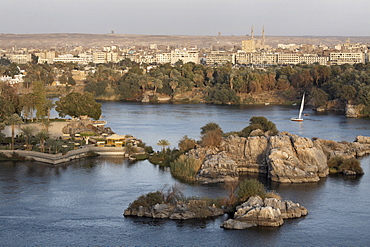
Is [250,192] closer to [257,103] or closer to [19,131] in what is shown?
[19,131]

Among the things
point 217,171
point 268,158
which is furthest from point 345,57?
point 217,171

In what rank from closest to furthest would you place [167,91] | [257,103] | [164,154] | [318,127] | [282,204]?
1. [282,204]
2. [164,154]
3. [318,127]
4. [257,103]
5. [167,91]

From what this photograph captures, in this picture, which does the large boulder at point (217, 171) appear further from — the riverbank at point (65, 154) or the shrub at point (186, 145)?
the riverbank at point (65, 154)

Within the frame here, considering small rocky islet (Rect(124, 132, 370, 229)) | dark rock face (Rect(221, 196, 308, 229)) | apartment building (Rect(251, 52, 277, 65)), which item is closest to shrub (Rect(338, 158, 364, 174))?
small rocky islet (Rect(124, 132, 370, 229))

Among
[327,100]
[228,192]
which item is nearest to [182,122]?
[327,100]

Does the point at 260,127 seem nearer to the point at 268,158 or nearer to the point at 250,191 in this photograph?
the point at 268,158

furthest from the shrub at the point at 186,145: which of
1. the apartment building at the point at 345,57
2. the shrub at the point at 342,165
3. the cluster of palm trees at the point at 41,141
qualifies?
the apartment building at the point at 345,57

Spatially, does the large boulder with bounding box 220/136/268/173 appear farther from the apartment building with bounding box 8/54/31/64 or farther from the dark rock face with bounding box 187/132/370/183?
the apartment building with bounding box 8/54/31/64
